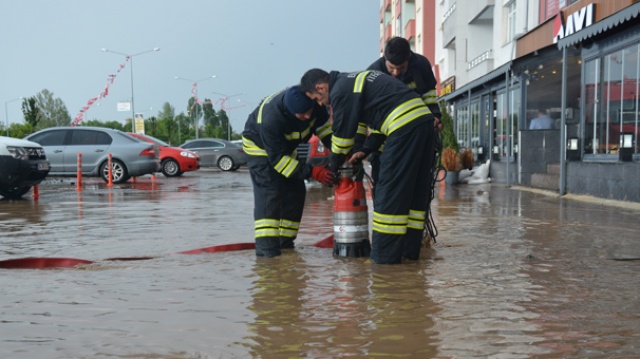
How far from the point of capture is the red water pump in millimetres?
6352

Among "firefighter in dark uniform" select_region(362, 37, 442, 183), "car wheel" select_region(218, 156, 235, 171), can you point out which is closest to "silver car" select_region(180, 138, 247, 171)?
"car wheel" select_region(218, 156, 235, 171)

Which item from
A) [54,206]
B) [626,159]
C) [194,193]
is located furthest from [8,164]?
[626,159]

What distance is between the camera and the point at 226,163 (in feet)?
107

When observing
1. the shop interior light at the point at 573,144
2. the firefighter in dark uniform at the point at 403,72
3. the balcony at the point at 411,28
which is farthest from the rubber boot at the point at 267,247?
the balcony at the point at 411,28

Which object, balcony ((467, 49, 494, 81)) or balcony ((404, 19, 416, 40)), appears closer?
balcony ((467, 49, 494, 81))

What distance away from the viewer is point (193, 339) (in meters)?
3.76

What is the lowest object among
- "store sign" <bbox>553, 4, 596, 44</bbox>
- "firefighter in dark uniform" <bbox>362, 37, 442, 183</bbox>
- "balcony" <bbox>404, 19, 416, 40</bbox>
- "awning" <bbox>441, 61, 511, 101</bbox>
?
"firefighter in dark uniform" <bbox>362, 37, 442, 183</bbox>

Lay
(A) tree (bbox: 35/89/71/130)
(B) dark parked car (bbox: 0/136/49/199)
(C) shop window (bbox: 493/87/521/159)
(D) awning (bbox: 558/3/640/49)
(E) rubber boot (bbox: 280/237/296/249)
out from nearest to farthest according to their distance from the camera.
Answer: (E) rubber boot (bbox: 280/237/296/249) → (D) awning (bbox: 558/3/640/49) → (B) dark parked car (bbox: 0/136/49/199) → (C) shop window (bbox: 493/87/521/159) → (A) tree (bbox: 35/89/71/130)

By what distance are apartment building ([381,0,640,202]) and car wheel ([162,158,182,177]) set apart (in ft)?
33.8

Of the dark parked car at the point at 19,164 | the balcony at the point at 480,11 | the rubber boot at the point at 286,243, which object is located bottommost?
the rubber boot at the point at 286,243

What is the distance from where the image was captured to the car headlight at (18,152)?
13.7 meters

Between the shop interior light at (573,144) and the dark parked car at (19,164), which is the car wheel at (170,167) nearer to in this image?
the dark parked car at (19,164)

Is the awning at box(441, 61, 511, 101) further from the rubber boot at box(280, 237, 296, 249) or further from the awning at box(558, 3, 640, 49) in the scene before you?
the rubber boot at box(280, 237, 296, 249)

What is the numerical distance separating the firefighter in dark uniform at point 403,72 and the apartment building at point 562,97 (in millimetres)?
5784
